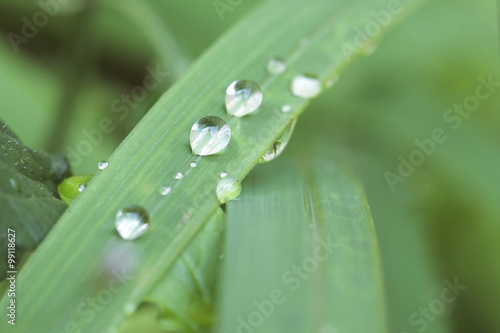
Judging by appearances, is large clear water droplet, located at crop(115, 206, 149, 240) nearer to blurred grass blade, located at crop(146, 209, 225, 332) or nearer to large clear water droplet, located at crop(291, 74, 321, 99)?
blurred grass blade, located at crop(146, 209, 225, 332)

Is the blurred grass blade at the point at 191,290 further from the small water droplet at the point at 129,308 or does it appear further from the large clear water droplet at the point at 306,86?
the large clear water droplet at the point at 306,86

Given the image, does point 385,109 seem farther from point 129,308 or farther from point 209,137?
point 129,308

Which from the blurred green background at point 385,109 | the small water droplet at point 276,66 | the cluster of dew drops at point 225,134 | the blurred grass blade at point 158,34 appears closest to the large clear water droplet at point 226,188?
the cluster of dew drops at point 225,134

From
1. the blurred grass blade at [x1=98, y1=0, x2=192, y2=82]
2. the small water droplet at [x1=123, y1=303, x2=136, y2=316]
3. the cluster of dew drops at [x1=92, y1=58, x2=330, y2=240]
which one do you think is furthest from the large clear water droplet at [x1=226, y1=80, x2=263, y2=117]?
the blurred grass blade at [x1=98, y1=0, x2=192, y2=82]

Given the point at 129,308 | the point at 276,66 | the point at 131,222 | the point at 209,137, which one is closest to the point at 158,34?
the point at 276,66

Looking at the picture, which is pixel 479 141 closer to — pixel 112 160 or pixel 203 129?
pixel 203 129

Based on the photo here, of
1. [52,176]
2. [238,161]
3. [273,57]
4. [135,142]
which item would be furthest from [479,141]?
[52,176]

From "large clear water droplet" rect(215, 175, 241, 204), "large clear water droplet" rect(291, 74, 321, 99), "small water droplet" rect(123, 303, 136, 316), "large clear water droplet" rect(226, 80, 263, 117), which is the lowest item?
"small water droplet" rect(123, 303, 136, 316)
